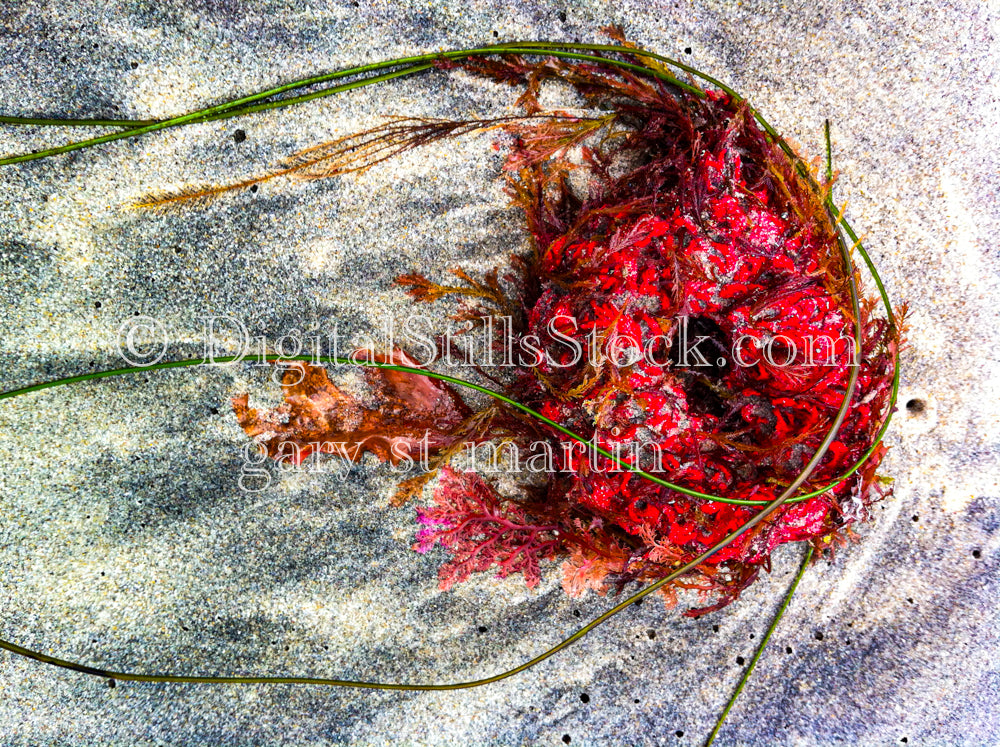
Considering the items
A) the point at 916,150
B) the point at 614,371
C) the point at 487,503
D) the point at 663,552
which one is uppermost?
the point at 916,150

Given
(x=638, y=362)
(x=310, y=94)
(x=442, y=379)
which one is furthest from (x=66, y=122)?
(x=638, y=362)

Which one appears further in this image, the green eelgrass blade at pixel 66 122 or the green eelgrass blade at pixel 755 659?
the green eelgrass blade at pixel 755 659

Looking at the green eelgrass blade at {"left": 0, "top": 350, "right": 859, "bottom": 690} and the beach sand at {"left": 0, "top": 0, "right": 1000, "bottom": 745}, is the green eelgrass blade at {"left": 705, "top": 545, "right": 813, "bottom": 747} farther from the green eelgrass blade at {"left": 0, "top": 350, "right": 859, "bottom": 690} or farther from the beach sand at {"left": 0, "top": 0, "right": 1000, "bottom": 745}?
the green eelgrass blade at {"left": 0, "top": 350, "right": 859, "bottom": 690}

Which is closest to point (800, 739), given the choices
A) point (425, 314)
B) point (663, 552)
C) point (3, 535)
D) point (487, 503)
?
point (663, 552)

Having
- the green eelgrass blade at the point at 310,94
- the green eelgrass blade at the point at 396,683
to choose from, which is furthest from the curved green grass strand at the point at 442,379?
the green eelgrass blade at the point at 310,94

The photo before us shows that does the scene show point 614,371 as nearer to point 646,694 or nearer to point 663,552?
point 663,552

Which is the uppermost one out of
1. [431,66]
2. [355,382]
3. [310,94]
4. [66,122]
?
[431,66]

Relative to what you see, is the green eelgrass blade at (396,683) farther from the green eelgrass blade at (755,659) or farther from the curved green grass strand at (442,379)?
the green eelgrass blade at (755,659)

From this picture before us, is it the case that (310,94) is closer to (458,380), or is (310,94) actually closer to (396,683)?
(458,380)
